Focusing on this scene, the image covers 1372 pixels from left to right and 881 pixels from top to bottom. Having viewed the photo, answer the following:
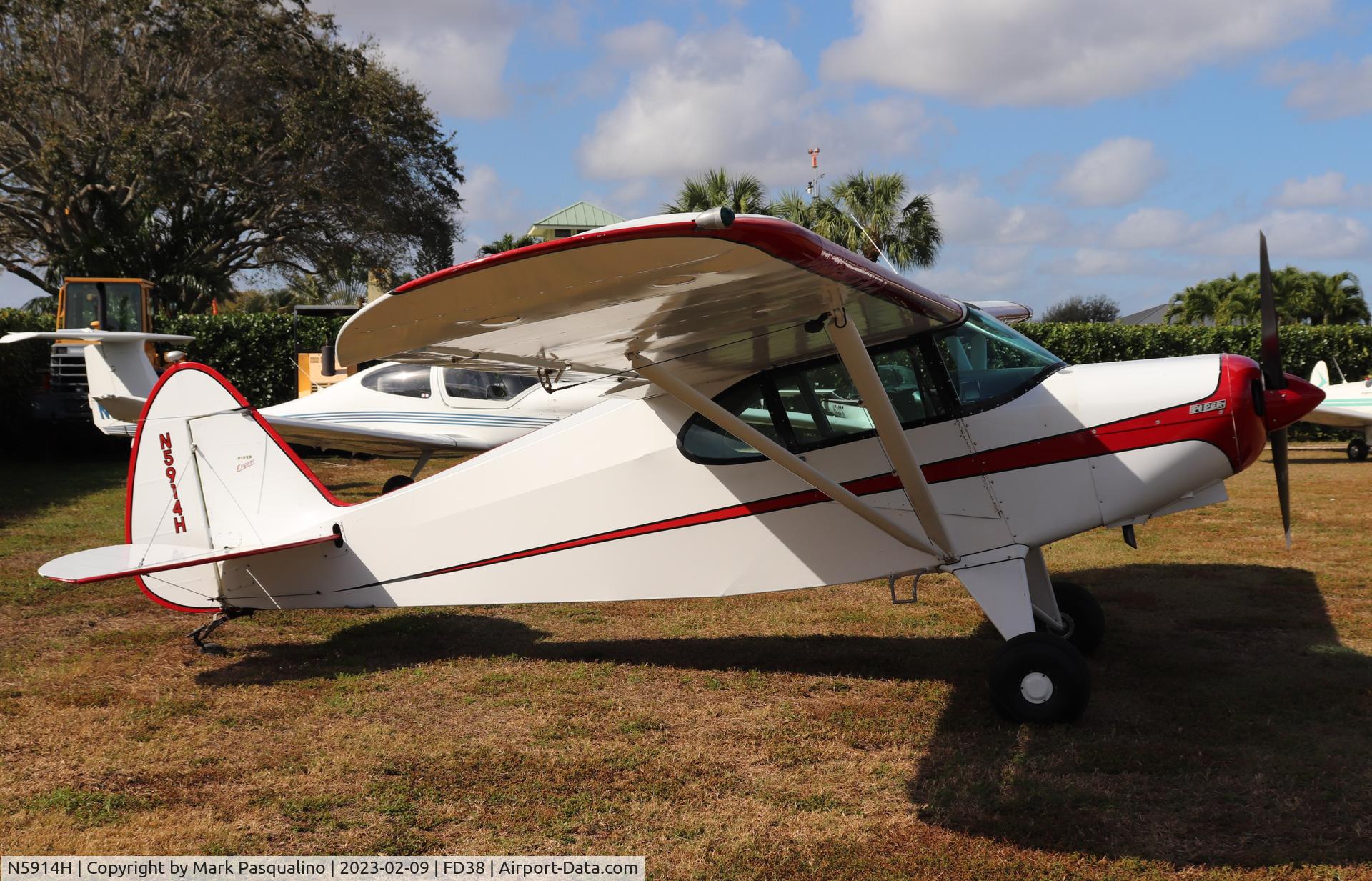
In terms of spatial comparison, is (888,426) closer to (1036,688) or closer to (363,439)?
(1036,688)

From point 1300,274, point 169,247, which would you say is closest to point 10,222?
point 169,247

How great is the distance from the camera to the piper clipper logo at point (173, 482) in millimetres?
5793

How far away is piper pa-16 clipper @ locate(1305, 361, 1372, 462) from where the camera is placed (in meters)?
17.6

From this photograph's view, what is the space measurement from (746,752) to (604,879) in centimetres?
125

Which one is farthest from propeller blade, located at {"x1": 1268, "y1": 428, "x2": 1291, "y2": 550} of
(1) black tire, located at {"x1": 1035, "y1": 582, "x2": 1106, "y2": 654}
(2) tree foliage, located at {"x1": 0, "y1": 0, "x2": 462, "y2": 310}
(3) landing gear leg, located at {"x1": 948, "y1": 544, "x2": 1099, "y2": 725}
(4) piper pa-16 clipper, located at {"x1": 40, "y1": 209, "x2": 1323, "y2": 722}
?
(2) tree foliage, located at {"x1": 0, "y1": 0, "x2": 462, "y2": 310}

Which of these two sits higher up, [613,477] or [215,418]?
[215,418]

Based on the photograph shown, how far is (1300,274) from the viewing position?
155ft

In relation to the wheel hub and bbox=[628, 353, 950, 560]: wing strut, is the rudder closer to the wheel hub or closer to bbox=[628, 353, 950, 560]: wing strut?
bbox=[628, 353, 950, 560]: wing strut

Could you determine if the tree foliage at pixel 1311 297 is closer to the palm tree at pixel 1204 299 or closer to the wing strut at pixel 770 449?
the palm tree at pixel 1204 299

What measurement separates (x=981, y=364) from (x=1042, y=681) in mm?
1623

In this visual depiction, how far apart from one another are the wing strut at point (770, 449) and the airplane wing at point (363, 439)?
359 inches

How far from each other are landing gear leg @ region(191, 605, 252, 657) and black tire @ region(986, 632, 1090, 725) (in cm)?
444

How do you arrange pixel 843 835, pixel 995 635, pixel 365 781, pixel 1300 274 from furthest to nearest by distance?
pixel 1300 274, pixel 995 635, pixel 365 781, pixel 843 835

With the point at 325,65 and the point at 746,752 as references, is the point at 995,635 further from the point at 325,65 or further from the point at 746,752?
the point at 325,65
